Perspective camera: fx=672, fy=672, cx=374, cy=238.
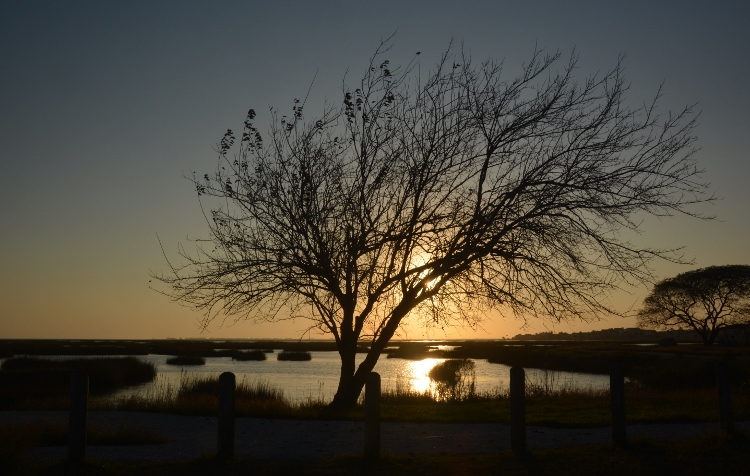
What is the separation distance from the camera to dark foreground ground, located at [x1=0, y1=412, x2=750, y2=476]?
884 centimetres

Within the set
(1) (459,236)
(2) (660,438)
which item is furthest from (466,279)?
(2) (660,438)

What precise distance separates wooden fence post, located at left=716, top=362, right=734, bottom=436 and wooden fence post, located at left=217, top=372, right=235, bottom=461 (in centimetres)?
774

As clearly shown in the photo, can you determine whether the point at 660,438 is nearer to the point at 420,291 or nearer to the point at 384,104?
the point at 420,291

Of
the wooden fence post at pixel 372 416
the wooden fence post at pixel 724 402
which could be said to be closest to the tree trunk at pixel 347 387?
the wooden fence post at pixel 372 416

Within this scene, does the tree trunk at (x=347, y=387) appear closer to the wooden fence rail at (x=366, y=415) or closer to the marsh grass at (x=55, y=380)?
the wooden fence rail at (x=366, y=415)

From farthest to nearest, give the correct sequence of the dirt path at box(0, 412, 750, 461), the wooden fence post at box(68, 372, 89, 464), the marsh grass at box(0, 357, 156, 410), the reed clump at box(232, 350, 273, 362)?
the reed clump at box(232, 350, 273, 362) < the marsh grass at box(0, 357, 156, 410) < the dirt path at box(0, 412, 750, 461) < the wooden fence post at box(68, 372, 89, 464)

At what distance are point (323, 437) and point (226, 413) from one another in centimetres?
348

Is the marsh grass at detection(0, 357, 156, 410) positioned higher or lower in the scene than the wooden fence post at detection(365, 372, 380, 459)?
lower

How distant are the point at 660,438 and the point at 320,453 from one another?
5.90 meters

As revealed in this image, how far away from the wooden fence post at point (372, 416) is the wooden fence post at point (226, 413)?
189 centimetres

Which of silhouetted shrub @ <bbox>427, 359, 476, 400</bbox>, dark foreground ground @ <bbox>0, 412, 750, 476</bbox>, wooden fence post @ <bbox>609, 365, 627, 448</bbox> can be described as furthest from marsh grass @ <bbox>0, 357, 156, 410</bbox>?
silhouetted shrub @ <bbox>427, 359, 476, 400</bbox>

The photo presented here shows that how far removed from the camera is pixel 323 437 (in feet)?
40.8

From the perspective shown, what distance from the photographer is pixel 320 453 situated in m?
10.6

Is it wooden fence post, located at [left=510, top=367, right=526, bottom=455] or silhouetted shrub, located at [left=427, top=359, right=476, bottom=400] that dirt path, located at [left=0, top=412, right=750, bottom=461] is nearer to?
wooden fence post, located at [left=510, top=367, right=526, bottom=455]
